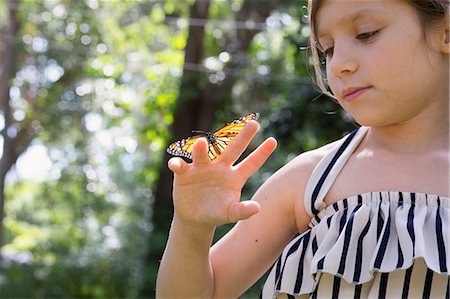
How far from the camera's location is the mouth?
961 millimetres

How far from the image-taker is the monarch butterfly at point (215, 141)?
964 millimetres

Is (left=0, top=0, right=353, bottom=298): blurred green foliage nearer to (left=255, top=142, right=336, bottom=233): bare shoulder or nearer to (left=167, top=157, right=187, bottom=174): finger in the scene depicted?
(left=255, top=142, right=336, bottom=233): bare shoulder

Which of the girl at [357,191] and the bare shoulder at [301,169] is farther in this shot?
the bare shoulder at [301,169]

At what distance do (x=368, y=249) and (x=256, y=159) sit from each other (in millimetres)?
188

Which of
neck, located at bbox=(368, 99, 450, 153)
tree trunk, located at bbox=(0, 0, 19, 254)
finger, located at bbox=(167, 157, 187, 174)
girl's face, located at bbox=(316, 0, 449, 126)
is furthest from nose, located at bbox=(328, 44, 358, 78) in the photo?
tree trunk, located at bbox=(0, 0, 19, 254)

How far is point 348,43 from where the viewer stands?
0.97 metres

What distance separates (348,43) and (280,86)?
5634 mm

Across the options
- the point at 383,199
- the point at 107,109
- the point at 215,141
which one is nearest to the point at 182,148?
the point at 215,141

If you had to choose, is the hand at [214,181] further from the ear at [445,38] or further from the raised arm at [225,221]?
the ear at [445,38]

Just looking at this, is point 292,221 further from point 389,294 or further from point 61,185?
point 61,185

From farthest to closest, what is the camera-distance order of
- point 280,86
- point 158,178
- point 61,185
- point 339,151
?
point 61,185 < point 158,178 < point 280,86 < point 339,151

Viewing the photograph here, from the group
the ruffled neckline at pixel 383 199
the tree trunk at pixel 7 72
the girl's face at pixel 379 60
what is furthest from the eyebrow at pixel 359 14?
the tree trunk at pixel 7 72

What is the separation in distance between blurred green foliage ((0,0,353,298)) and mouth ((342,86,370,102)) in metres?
4.73

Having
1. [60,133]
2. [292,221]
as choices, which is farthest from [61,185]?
[292,221]
